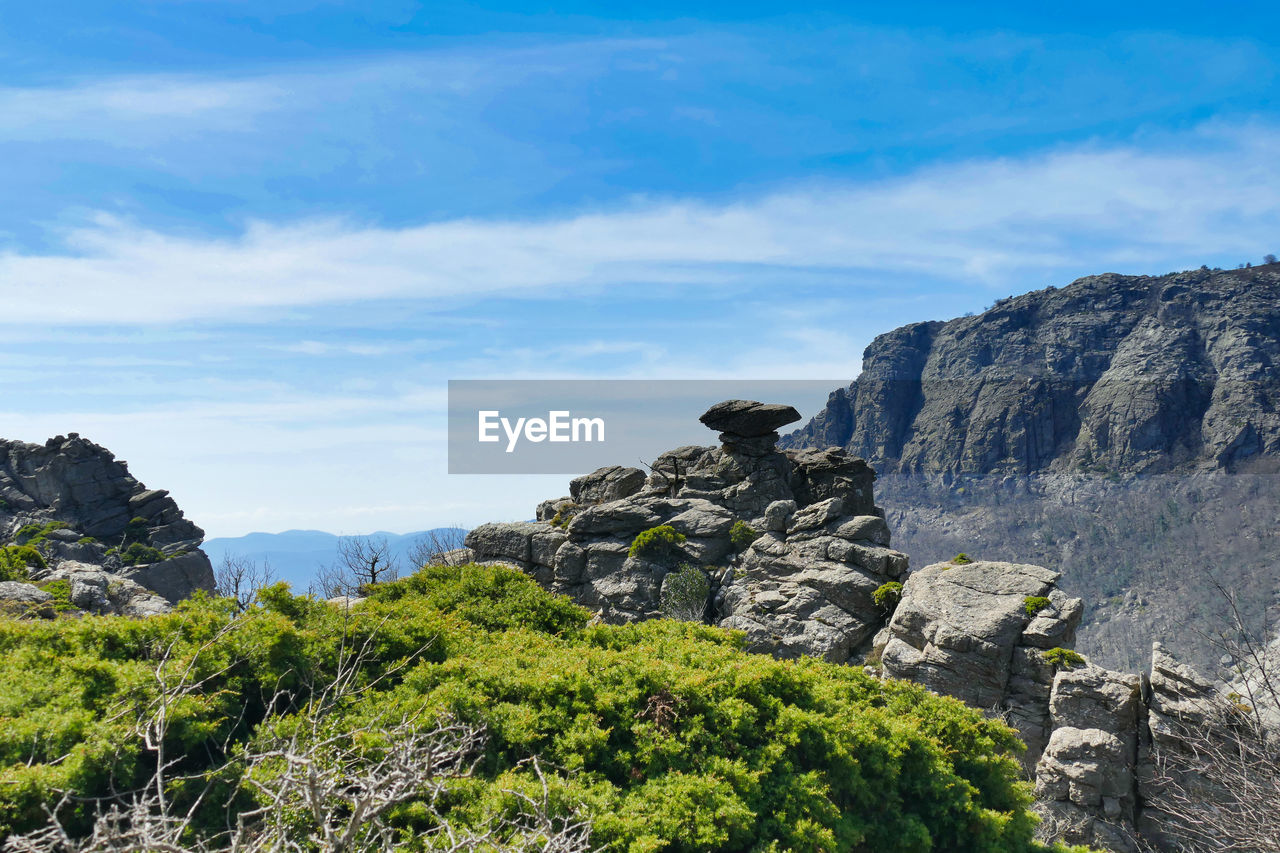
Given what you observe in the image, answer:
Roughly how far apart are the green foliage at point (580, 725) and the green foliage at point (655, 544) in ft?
65.6

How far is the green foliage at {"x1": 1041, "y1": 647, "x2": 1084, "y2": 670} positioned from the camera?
85.6ft

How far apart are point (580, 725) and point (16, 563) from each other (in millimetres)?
34523

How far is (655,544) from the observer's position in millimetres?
38812

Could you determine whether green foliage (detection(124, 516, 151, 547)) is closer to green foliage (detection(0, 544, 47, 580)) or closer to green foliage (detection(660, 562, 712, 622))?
green foliage (detection(0, 544, 47, 580))

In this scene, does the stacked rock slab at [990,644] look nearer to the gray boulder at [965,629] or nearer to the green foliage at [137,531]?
the gray boulder at [965,629]

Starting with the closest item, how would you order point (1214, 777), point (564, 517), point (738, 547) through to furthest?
point (1214, 777) → point (738, 547) → point (564, 517)

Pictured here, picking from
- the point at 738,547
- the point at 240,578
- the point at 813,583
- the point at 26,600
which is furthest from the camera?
the point at 240,578

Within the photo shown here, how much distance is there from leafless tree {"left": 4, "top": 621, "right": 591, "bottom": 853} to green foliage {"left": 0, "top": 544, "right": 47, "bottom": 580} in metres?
27.4

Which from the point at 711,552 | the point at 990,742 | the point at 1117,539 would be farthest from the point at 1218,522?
the point at 990,742

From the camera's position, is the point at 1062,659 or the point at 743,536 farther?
the point at 743,536

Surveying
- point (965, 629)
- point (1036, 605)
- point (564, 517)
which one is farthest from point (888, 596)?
point (564, 517)

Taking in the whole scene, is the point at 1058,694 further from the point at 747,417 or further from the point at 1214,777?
the point at 747,417

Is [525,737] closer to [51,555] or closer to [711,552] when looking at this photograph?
[711,552]

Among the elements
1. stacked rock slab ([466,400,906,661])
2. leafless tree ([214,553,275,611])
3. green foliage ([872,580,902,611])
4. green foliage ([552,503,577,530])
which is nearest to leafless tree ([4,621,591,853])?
stacked rock slab ([466,400,906,661])
